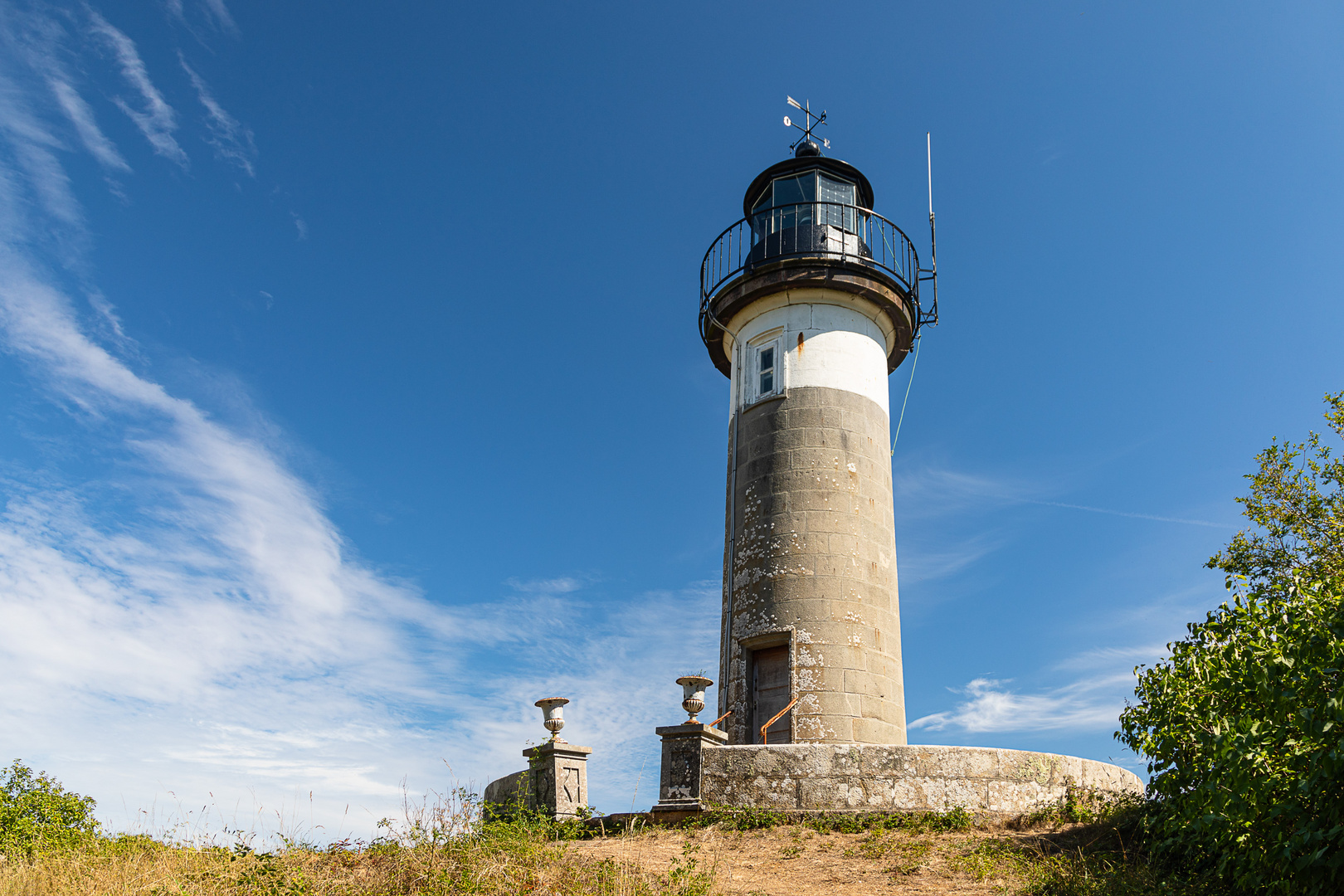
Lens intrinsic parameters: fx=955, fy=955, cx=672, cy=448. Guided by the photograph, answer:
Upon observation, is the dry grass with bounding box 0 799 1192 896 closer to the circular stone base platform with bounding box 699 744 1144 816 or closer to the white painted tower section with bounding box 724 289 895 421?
the circular stone base platform with bounding box 699 744 1144 816

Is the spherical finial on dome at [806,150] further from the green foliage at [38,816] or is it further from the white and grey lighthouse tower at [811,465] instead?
the green foliage at [38,816]

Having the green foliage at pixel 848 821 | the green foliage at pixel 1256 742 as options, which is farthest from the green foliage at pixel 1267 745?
the green foliage at pixel 848 821

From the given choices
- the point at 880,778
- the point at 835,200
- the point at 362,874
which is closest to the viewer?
the point at 362,874

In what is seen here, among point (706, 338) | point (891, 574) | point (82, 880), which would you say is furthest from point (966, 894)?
point (706, 338)

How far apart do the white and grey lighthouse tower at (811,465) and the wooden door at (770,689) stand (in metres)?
0.02

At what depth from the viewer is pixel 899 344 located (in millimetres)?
16047

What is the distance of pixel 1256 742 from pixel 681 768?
6302 mm

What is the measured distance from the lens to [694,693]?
37.8ft

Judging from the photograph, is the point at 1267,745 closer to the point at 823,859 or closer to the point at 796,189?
the point at 823,859

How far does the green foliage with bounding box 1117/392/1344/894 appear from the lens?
539 centimetres

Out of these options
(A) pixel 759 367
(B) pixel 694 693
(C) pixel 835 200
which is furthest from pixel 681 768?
(C) pixel 835 200

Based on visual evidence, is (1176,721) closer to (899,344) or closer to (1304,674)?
(1304,674)

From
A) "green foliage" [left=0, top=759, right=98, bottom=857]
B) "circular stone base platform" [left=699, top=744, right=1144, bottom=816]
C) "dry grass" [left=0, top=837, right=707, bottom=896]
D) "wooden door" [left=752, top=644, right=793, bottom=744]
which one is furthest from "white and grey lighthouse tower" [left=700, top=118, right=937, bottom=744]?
"green foliage" [left=0, top=759, right=98, bottom=857]

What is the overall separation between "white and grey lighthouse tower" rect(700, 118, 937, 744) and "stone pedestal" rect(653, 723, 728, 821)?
87.6 inches
